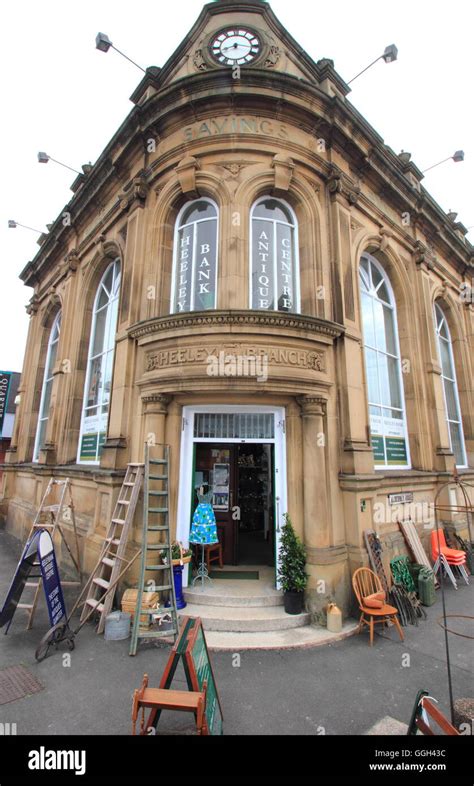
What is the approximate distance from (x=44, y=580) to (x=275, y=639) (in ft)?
11.8

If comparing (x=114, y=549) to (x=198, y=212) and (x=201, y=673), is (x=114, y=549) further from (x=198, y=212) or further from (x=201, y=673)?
(x=198, y=212)

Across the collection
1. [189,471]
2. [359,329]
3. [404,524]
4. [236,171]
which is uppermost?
[236,171]

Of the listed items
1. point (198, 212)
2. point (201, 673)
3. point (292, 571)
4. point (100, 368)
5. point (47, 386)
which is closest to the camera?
point (201, 673)

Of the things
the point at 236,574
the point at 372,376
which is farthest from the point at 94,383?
the point at 372,376

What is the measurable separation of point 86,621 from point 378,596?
15.6ft

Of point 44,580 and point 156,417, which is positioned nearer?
point 44,580

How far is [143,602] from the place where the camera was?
586 centimetres

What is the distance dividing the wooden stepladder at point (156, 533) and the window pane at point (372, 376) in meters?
5.27

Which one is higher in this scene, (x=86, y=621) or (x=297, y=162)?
A: (x=297, y=162)

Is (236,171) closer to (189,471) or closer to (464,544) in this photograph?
(189,471)

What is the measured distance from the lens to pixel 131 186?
8.99 m

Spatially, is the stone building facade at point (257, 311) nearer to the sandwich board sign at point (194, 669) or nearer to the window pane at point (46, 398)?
the sandwich board sign at point (194, 669)

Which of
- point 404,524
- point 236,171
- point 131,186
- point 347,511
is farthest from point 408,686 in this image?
point 131,186

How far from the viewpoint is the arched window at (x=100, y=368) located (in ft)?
32.1
